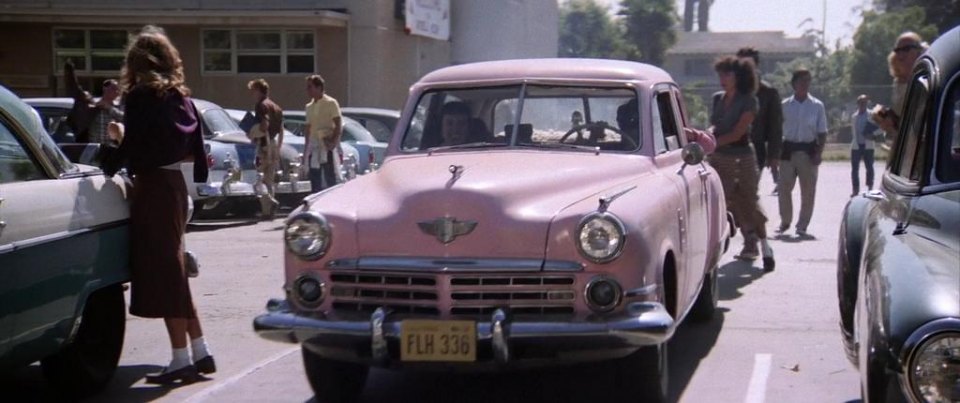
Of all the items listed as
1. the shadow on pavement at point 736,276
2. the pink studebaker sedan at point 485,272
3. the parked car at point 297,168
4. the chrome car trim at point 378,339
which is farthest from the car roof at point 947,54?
the parked car at point 297,168

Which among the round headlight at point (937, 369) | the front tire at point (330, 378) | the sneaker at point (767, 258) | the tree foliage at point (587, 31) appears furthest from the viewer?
the tree foliage at point (587, 31)

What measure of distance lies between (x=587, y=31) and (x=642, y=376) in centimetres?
8340

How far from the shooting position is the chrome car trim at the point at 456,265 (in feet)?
17.7

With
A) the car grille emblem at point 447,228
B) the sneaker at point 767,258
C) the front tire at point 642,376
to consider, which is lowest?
the sneaker at point 767,258

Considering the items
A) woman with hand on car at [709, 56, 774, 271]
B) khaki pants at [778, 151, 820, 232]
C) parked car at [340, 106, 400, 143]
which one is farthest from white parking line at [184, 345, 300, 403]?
parked car at [340, 106, 400, 143]

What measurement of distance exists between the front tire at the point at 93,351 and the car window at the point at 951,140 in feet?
13.0

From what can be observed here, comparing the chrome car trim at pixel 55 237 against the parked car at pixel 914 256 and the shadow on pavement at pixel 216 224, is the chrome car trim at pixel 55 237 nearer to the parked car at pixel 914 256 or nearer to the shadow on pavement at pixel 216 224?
the parked car at pixel 914 256

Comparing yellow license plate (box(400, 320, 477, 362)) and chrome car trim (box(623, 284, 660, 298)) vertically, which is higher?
chrome car trim (box(623, 284, 660, 298))

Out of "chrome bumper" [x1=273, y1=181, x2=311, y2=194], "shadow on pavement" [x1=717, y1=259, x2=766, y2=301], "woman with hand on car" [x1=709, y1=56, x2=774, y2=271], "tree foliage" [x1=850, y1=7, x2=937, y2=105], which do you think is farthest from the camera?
"tree foliage" [x1=850, y1=7, x2=937, y2=105]

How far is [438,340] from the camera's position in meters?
5.30

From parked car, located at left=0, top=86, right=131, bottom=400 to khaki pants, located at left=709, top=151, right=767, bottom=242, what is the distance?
18.9ft

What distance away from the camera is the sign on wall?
30250mm

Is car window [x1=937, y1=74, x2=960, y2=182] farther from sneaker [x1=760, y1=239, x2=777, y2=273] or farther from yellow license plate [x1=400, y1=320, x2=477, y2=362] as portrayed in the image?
sneaker [x1=760, y1=239, x2=777, y2=273]

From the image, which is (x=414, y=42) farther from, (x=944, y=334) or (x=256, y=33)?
(x=944, y=334)
